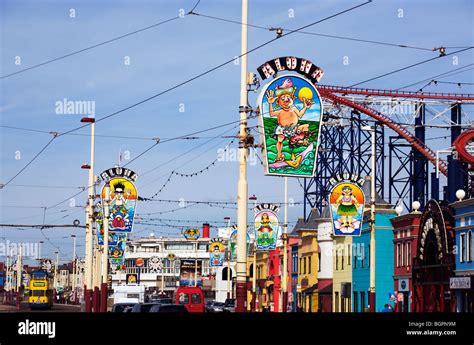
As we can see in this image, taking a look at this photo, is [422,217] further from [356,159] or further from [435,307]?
[356,159]

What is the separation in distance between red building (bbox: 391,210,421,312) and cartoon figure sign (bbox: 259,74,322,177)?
28198 mm

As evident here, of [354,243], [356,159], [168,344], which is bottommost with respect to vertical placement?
[168,344]

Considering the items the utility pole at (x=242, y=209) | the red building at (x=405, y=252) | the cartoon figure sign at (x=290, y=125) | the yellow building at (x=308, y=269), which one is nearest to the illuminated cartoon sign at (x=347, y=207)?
the red building at (x=405, y=252)

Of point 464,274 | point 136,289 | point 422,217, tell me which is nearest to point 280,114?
point 464,274

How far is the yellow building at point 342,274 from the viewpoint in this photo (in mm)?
74812

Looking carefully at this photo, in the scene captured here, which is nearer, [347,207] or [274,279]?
[347,207]

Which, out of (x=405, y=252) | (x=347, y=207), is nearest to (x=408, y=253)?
(x=405, y=252)

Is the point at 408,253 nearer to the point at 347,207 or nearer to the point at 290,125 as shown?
the point at 347,207

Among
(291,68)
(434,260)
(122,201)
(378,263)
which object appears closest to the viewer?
(291,68)

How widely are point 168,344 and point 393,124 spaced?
6558 centimetres

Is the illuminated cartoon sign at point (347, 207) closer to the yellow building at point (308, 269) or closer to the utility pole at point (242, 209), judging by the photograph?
the utility pole at point (242, 209)

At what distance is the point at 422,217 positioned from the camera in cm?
5984

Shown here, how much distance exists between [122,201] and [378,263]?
2026 centimetres

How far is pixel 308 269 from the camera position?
8706cm
